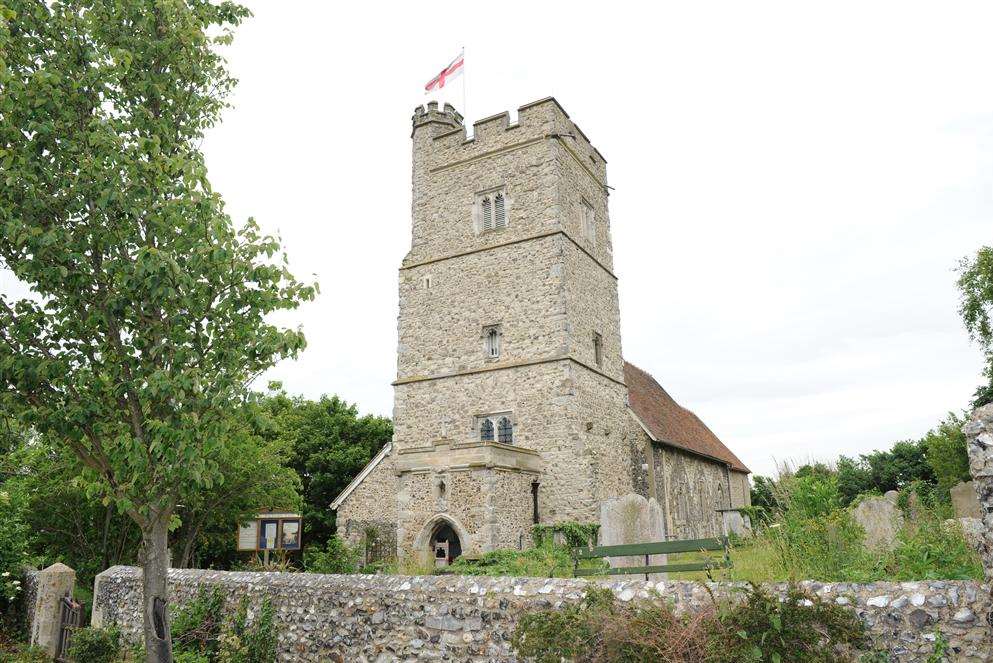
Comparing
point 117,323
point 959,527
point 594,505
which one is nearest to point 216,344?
point 117,323

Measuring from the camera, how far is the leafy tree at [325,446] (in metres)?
27.0

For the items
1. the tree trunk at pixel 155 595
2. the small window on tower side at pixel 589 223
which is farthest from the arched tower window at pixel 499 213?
the tree trunk at pixel 155 595

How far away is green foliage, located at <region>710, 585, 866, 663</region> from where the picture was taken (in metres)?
5.02

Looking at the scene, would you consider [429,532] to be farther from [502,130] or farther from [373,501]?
[502,130]

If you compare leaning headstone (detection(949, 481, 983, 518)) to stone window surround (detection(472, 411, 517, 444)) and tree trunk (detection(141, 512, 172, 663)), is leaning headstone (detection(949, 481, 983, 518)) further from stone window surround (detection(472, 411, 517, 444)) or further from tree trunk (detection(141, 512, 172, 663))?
tree trunk (detection(141, 512, 172, 663))

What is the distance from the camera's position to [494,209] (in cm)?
2247

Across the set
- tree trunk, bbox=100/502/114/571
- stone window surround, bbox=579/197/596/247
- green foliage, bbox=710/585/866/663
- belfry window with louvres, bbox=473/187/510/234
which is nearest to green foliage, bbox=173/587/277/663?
green foliage, bbox=710/585/866/663

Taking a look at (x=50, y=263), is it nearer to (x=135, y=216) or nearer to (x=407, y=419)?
(x=135, y=216)

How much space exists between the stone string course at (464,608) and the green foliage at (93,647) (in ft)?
4.62

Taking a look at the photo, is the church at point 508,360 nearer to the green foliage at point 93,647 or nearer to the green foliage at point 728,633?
the green foliage at point 93,647

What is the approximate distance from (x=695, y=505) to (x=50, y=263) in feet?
79.3

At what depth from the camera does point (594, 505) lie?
747 inches

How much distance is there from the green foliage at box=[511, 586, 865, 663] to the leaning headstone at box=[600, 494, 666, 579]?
18.5 ft

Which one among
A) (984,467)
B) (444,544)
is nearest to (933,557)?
(984,467)
